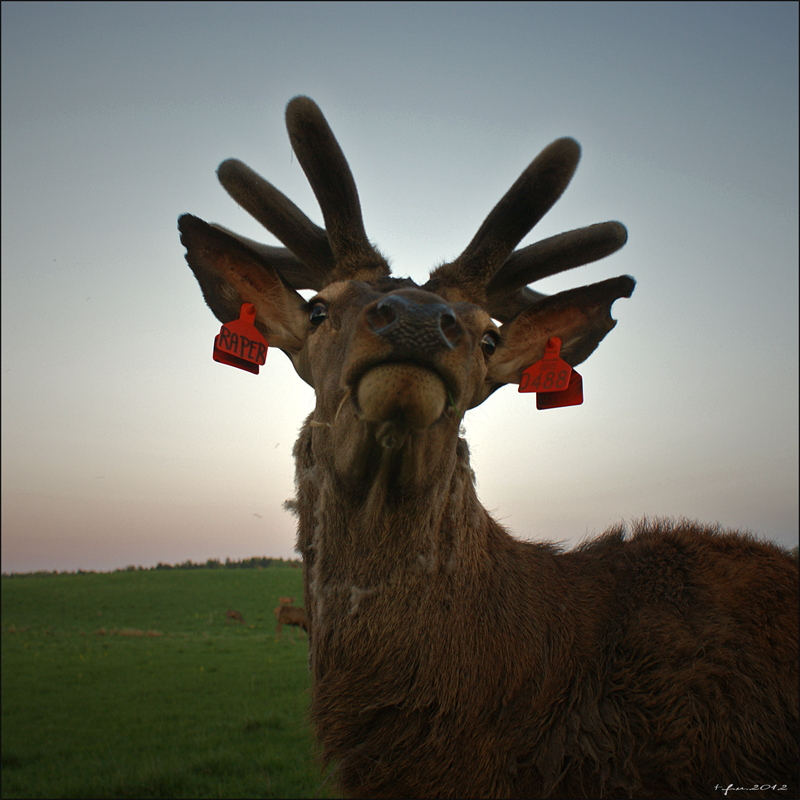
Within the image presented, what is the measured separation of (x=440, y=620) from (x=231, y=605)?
42214mm

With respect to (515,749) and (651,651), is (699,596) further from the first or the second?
(515,749)

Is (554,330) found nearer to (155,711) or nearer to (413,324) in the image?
(413,324)

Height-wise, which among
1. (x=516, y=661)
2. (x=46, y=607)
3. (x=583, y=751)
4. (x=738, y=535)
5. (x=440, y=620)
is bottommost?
(x=46, y=607)

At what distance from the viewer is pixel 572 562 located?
3289 mm

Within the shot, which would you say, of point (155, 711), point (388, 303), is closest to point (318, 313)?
point (388, 303)

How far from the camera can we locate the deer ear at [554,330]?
3445mm

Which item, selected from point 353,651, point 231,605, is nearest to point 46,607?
point 231,605

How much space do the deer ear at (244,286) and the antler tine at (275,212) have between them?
78cm

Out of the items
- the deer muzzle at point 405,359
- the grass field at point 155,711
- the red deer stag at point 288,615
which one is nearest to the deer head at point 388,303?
the deer muzzle at point 405,359

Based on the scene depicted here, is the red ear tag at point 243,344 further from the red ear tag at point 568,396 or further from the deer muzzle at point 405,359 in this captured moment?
the red ear tag at point 568,396

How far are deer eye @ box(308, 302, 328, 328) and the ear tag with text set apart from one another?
1.40m

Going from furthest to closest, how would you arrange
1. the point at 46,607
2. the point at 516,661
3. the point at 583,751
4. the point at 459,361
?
the point at 46,607, the point at 516,661, the point at 583,751, the point at 459,361

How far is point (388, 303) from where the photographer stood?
2.23 m

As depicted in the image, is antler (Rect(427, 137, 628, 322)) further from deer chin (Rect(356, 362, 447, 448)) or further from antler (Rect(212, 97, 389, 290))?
deer chin (Rect(356, 362, 447, 448))
